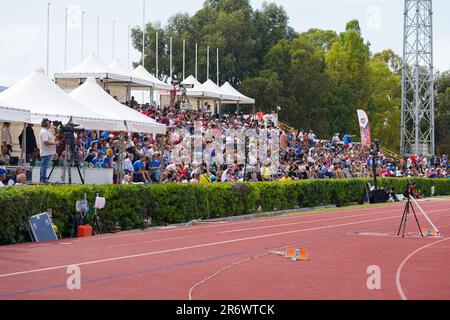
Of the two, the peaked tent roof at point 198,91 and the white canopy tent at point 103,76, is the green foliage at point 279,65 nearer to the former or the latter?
the peaked tent roof at point 198,91

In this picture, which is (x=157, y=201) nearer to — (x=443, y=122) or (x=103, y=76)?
(x=103, y=76)

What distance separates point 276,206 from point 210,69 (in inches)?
1595

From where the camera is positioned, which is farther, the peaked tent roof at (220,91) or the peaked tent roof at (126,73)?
the peaked tent roof at (220,91)

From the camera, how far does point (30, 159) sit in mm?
27281

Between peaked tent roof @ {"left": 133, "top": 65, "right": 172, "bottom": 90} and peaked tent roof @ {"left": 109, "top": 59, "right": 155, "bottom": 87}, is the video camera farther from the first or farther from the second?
peaked tent roof @ {"left": 133, "top": 65, "right": 172, "bottom": 90}

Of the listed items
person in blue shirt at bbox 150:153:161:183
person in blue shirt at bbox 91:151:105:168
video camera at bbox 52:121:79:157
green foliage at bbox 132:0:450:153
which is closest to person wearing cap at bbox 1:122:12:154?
video camera at bbox 52:121:79:157

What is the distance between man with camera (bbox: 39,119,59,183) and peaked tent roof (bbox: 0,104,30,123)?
811 millimetres

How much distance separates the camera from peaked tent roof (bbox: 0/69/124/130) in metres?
25.5

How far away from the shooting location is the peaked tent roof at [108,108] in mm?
28969

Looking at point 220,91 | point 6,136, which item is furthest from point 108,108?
point 220,91

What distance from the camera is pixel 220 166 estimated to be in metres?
38.0

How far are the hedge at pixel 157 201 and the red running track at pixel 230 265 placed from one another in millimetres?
981

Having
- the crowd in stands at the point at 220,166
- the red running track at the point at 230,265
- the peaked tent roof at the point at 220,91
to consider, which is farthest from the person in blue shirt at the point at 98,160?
the peaked tent roof at the point at 220,91

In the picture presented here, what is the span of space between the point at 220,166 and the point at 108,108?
9.70 m
